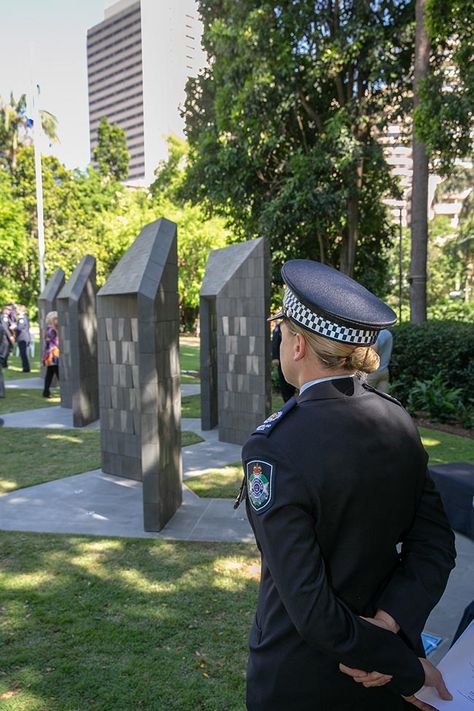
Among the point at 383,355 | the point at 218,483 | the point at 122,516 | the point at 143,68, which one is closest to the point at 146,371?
the point at 122,516

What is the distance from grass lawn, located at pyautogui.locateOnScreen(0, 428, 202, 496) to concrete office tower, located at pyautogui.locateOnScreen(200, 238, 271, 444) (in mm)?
830

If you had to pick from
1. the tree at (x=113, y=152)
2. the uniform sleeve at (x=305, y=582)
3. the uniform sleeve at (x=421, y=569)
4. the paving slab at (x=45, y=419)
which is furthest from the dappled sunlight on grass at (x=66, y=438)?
the tree at (x=113, y=152)

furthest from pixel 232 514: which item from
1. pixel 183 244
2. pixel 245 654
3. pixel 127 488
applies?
pixel 183 244

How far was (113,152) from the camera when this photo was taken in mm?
55062

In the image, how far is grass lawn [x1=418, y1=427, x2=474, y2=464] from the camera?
826 centimetres

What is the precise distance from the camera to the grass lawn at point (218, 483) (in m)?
6.85

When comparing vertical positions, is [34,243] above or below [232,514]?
above

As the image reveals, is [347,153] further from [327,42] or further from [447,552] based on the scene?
[447,552]

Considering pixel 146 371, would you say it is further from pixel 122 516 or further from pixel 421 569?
pixel 421 569

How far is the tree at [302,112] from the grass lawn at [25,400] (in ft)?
24.6

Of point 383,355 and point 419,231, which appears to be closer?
point 383,355

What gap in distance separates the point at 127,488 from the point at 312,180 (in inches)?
446

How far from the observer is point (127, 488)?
23.6 feet

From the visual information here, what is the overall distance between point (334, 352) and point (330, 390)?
107 millimetres
